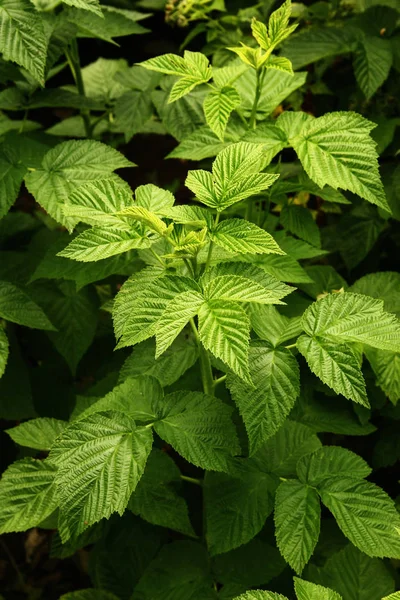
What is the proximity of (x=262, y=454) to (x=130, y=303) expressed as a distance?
498 millimetres

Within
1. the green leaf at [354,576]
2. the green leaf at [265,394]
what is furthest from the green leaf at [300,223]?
the green leaf at [354,576]

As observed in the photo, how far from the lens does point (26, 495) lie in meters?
1.40

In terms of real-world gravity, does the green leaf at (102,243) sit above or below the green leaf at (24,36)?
below

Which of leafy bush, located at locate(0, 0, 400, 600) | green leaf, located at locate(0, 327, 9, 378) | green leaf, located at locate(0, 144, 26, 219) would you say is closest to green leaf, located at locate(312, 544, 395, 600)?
leafy bush, located at locate(0, 0, 400, 600)

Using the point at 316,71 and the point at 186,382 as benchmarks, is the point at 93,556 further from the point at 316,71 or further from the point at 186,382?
the point at 316,71

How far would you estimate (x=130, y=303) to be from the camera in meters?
1.23

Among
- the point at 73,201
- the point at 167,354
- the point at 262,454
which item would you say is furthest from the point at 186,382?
the point at 73,201

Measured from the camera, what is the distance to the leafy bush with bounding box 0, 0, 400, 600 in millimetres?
1180

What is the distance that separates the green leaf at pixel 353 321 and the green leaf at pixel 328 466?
27cm

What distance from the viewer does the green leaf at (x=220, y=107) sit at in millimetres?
1405

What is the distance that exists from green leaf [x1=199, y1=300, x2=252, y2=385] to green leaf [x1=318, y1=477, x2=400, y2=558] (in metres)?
0.39

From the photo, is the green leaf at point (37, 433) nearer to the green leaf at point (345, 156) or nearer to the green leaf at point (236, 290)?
the green leaf at point (236, 290)

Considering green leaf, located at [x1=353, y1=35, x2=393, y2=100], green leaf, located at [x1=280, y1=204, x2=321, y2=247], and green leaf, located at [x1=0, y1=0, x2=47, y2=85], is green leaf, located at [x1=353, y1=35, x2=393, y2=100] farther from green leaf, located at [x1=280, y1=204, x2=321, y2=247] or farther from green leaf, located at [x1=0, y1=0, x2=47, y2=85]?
green leaf, located at [x1=0, y1=0, x2=47, y2=85]

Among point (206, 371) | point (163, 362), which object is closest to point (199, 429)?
point (206, 371)
